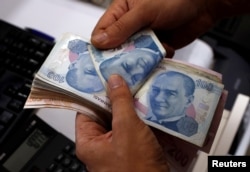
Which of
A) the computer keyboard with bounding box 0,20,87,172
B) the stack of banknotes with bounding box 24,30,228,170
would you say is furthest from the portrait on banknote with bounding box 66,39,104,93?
the computer keyboard with bounding box 0,20,87,172

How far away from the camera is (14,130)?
65 cm

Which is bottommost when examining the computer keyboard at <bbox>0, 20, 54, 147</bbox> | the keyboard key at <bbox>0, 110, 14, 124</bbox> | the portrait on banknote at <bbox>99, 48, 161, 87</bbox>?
the keyboard key at <bbox>0, 110, 14, 124</bbox>

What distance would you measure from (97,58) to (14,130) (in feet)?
0.67

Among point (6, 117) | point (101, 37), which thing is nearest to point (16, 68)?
point (6, 117)

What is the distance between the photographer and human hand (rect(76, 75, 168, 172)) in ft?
1.59

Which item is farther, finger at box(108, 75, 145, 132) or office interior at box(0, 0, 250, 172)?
office interior at box(0, 0, 250, 172)

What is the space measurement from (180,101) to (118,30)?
15 cm

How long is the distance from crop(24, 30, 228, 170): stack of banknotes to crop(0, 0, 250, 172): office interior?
0.13 metres

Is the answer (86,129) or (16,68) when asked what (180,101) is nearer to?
(86,129)

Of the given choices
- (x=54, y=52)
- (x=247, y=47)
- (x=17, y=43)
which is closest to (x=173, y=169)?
(x=54, y=52)

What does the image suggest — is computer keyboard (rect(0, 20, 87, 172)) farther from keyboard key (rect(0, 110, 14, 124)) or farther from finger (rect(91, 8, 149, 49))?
finger (rect(91, 8, 149, 49))

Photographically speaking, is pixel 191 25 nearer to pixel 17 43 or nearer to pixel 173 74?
pixel 173 74

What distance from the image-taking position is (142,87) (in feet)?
1.86

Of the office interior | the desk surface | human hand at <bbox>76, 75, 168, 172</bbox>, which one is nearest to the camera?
human hand at <bbox>76, 75, 168, 172</bbox>
